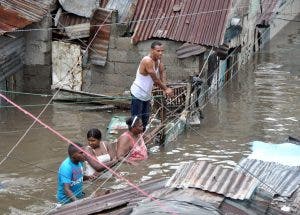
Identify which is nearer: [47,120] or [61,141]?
[61,141]

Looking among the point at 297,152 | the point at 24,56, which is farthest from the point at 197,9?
the point at 297,152

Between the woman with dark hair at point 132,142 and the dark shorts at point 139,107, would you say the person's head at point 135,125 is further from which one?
the dark shorts at point 139,107

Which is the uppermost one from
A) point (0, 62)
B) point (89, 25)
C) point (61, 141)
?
point (89, 25)

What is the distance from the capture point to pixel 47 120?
12.9 metres

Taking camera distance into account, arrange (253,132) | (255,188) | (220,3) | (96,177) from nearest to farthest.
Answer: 1. (255,188)
2. (96,177)
3. (253,132)
4. (220,3)

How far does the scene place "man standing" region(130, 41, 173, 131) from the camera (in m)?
9.62

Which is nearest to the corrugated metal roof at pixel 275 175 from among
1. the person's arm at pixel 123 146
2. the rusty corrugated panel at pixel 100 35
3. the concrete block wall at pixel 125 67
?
the person's arm at pixel 123 146

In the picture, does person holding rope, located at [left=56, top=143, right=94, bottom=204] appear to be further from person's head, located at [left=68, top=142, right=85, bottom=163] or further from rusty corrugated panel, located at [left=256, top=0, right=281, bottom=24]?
rusty corrugated panel, located at [left=256, top=0, right=281, bottom=24]

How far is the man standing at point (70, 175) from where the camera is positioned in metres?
7.52

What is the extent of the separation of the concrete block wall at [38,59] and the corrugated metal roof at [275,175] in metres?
6.62

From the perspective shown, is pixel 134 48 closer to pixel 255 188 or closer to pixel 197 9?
pixel 197 9

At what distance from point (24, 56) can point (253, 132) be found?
224 inches

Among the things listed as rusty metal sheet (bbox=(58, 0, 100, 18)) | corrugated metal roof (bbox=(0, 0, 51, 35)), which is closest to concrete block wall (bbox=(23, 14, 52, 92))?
corrugated metal roof (bbox=(0, 0, 51, 35))

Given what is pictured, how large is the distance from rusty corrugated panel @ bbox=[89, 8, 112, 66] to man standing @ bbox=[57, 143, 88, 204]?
6844 millimetres
